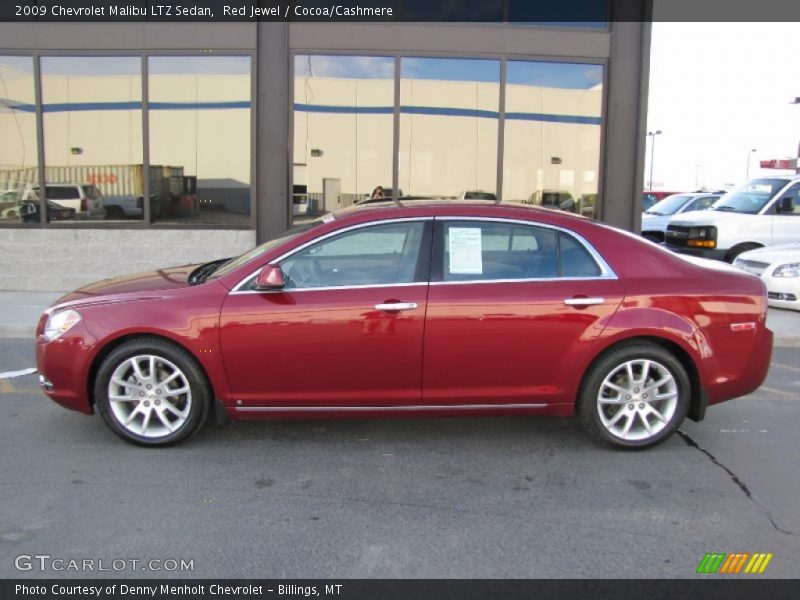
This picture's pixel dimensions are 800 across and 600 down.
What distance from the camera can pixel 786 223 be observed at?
11.7m

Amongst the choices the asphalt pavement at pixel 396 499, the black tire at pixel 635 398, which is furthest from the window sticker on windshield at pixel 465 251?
the asphalt pavement at pixel 396 499

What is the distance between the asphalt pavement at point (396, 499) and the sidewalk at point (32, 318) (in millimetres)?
3095

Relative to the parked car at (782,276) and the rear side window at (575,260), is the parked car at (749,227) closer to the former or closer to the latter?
the parked car at (782,276)

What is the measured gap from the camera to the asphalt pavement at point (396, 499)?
313 cm

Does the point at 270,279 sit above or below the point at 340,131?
below

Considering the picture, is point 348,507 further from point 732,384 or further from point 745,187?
point 745,187

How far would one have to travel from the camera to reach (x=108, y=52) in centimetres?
1011

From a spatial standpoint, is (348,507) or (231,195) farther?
(231,195)

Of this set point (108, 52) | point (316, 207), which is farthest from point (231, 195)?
point (108, 52)

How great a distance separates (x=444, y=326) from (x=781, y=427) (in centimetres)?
273

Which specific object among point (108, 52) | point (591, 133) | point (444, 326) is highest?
point (108, 52)

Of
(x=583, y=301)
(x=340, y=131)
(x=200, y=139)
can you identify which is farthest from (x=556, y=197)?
(x=583, y=301)

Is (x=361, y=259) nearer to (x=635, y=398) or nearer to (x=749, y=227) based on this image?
(x=635, y=398)

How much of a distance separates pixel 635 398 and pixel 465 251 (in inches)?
56.1
